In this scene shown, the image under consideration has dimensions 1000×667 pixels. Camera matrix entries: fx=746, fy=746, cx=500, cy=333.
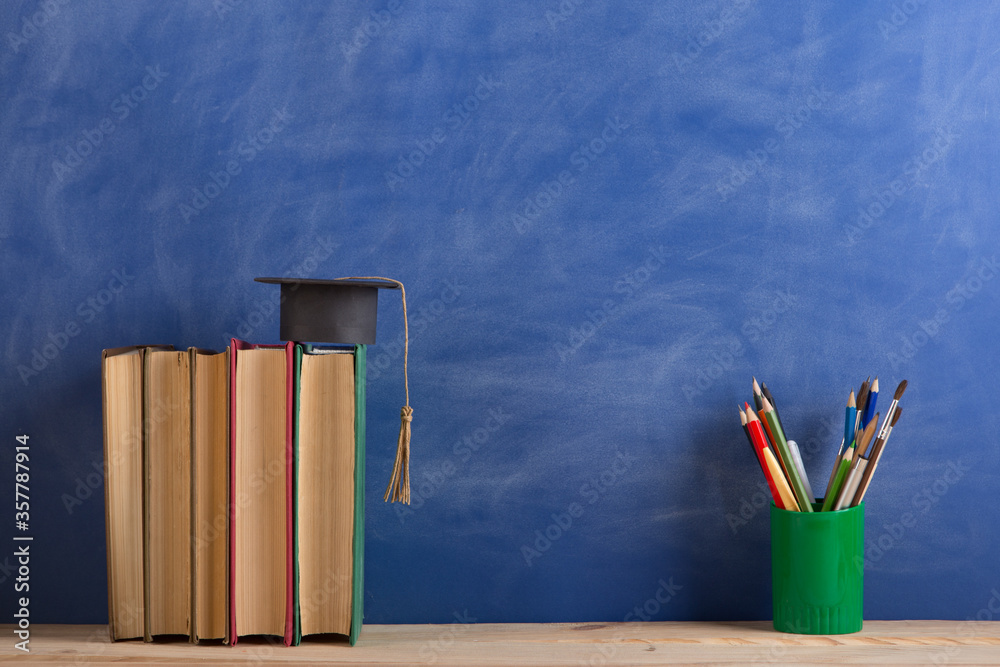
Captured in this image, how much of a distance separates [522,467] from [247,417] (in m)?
0.35

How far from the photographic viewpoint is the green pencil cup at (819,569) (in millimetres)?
835

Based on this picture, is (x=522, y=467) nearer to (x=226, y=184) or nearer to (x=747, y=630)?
(x=747, y=630)

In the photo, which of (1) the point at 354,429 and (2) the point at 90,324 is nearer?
(1) the point at 354,429

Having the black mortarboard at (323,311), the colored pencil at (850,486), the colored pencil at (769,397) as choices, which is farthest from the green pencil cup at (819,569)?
the black mortarboard at (323,311)

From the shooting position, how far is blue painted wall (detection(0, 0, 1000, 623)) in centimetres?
94

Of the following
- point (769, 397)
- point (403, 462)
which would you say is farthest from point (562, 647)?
point (769, 397)

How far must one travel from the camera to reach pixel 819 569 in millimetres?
839

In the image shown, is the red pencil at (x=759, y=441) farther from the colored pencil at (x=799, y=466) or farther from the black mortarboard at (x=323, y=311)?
the black mortarboard at (x=323, y=311)

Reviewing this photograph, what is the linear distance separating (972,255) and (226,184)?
3.14 ft

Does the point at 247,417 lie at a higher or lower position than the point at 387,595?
higher

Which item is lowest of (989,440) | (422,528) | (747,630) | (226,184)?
(747,630)

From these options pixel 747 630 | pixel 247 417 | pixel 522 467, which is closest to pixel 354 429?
pixel 247 417

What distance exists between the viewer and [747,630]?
896 mm

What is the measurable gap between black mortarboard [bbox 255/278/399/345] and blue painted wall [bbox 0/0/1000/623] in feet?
0.45
